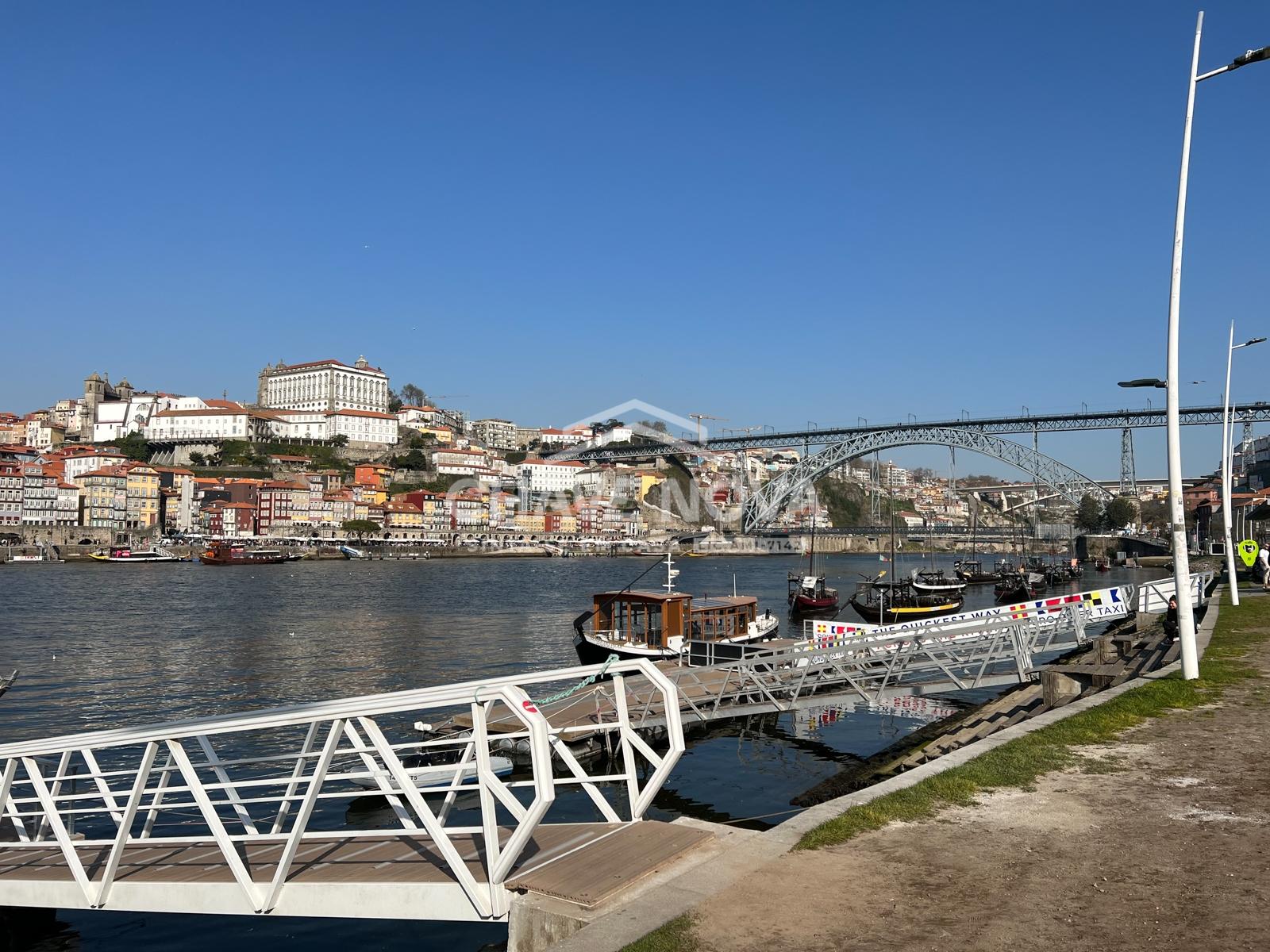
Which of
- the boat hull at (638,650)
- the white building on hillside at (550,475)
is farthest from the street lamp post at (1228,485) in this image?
the white building on hillside at (550,475)

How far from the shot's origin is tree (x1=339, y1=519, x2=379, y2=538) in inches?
4060

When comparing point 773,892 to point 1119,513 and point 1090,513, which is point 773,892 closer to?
point 1090,513

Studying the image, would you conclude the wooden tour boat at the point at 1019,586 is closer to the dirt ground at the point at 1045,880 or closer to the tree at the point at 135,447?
the dirt ground at the point at 1045,880

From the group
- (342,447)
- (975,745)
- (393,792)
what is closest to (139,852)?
(393,792)

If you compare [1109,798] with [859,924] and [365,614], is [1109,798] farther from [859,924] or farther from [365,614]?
[365,614]

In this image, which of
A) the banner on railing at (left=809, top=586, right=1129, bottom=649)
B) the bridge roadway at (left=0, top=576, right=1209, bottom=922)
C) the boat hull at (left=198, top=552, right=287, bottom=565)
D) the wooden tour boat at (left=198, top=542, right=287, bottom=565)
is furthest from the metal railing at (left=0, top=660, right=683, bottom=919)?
the wooden tour boat at (left=198, top=542, right=287, bottom=565)

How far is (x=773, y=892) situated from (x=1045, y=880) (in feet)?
4.11

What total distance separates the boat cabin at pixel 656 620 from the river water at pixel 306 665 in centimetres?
341

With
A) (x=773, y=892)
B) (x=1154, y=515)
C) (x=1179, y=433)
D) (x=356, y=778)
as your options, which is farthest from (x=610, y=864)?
(x=1154, y=515)

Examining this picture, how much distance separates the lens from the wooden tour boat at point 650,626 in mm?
20484

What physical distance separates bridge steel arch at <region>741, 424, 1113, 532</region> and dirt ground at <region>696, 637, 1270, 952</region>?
81.6 m

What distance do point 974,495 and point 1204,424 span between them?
299ft

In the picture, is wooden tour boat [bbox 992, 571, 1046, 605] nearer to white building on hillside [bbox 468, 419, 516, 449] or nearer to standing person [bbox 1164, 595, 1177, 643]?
standing person [bbox 1164, 595, 1177, 643]

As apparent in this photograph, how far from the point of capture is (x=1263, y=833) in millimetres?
5195
